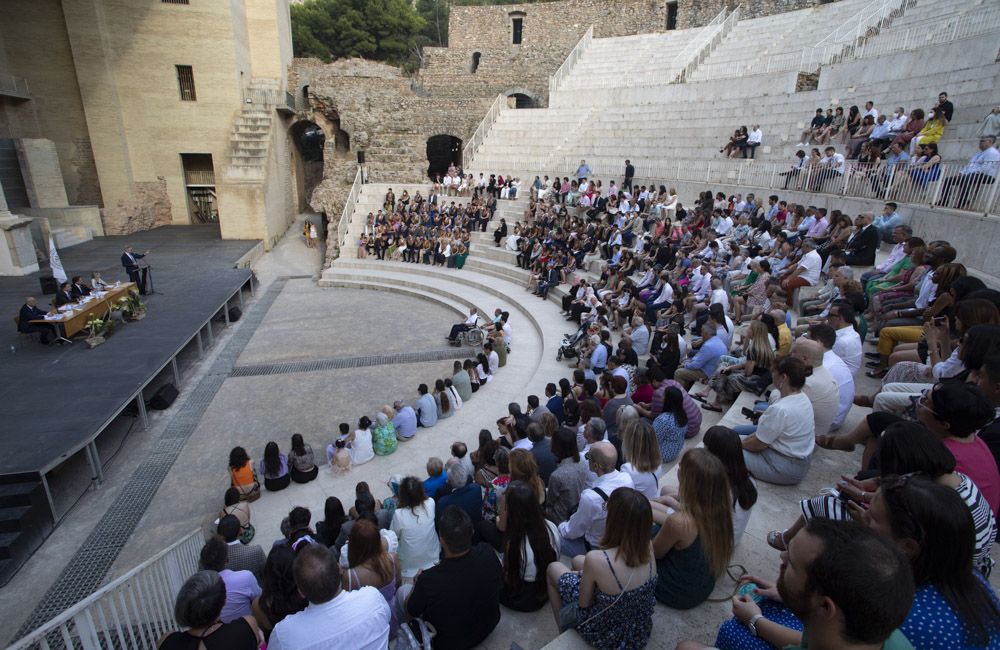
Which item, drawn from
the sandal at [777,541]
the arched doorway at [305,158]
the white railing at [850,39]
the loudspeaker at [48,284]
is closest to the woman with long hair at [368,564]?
the sandal at [777,541]

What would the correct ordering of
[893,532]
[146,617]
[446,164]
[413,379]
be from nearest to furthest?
[893,532], [146,617], [413,379], [446,164]

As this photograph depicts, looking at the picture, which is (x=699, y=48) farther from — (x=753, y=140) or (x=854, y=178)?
(x=854, y=178)

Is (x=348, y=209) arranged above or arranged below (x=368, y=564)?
above

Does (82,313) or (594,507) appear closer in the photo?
(594,507)

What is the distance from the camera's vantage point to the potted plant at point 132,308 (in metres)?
11.2

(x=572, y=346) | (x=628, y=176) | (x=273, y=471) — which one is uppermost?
(x=628, y=176)

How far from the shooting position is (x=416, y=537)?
4148 mm

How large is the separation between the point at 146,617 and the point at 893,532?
4.95m

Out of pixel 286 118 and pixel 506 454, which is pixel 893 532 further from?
pixel 286 118

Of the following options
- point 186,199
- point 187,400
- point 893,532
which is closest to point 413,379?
point 187,400

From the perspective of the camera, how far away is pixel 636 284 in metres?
11.3

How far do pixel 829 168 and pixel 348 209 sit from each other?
1636 cm

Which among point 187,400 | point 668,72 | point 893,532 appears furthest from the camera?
point 668,72

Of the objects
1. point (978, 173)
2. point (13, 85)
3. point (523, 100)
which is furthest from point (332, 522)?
point (523, 100)
